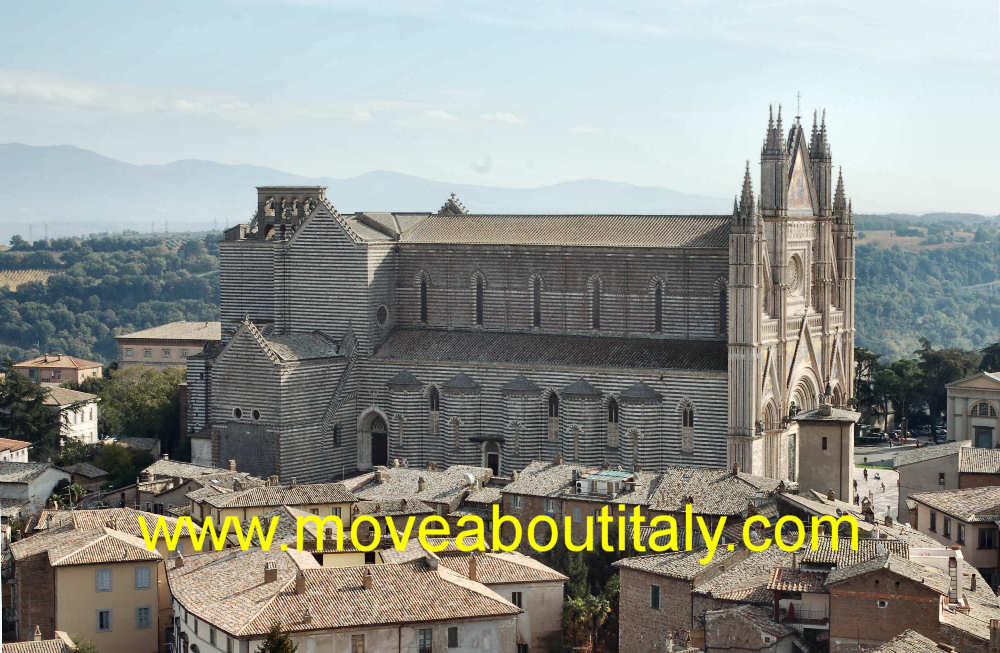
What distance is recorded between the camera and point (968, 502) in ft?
164

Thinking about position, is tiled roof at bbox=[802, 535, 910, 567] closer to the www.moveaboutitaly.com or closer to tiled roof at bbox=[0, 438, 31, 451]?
the www.moveaboutitaly.com

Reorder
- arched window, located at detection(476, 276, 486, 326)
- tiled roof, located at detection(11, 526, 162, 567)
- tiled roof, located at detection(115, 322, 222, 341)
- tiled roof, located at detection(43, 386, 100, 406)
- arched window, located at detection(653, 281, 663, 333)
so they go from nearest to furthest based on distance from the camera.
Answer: tiled roof, located at detection(11, 526, 162, 567) → arched window, located at detection(653, 281, 663, 333) → arched window, located at detection(476, 276, 486, 326) → tiled roof, located at detection(43, 386, 100, 406) → tiled roof, located at detection(115, 322, 222, 341)

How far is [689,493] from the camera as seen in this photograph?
1984 inches

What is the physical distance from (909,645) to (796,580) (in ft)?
15.0

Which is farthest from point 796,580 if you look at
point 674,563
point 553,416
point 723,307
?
point 553,416

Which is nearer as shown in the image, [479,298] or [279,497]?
[279,497]

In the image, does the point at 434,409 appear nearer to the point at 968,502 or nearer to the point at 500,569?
the point at 500,569

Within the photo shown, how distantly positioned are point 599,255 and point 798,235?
6651 mm

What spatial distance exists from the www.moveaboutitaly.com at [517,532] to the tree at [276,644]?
8.13 meters

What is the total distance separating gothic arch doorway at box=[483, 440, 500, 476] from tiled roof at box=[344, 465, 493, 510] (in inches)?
110

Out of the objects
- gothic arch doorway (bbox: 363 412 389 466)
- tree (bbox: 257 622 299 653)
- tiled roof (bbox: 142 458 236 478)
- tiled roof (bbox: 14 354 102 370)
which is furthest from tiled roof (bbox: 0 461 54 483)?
tiled roof (bbox: 14 354 102 370)

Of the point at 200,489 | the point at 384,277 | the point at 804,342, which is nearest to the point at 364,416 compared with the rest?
the point at 384,277

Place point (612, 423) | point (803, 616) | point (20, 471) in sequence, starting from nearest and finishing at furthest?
point (803, 616) → point (612, 423) → point (20, 471)

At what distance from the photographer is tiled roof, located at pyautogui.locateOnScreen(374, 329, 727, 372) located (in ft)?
197
